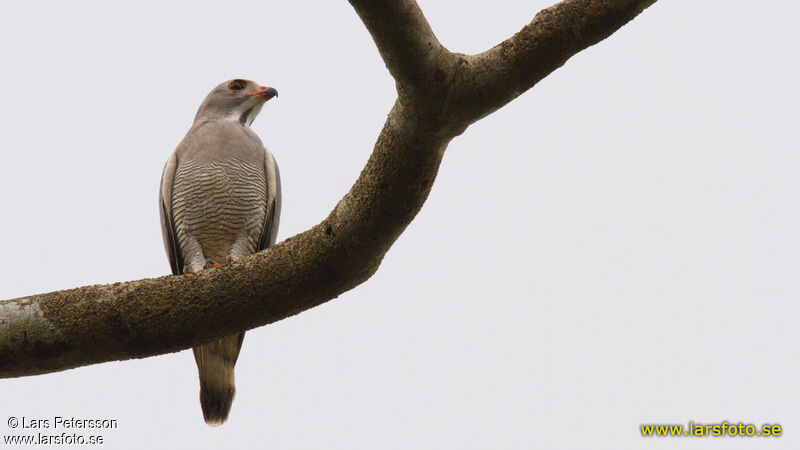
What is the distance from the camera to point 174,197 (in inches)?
238

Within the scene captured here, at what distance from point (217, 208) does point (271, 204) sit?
480 millimetres

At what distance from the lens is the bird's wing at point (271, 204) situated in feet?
20.1

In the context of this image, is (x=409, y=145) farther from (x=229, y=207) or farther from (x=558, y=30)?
(x=229, y=207)

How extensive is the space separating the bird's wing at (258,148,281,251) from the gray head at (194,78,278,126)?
0.72 meters

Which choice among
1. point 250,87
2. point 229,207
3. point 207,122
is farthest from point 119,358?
point 250,87

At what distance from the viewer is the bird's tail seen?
5.25 meters

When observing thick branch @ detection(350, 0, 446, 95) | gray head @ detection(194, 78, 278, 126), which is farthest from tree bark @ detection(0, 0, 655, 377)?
gray head @ detection(194, 78, 278, 126)

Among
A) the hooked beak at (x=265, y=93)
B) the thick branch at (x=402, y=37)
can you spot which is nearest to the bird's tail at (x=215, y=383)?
the hooked beak at (x=265, y=93)

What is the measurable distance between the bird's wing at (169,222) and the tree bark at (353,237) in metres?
2.68

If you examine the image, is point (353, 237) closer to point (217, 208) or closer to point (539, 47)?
point (539, 47)

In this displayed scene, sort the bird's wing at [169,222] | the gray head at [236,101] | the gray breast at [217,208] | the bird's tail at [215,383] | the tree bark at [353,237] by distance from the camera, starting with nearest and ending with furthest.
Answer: the tree bark at [353,237]
the bird's tail at [215,383]
the gray breast at [217,208]
the bird's wing at [169,222]
the gray head at [236,101]

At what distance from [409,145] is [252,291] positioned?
889mm

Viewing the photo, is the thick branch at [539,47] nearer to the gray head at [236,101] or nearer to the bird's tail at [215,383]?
the bird's tail at [215,383]

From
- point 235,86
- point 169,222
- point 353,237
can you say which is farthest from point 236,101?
point 353,237
